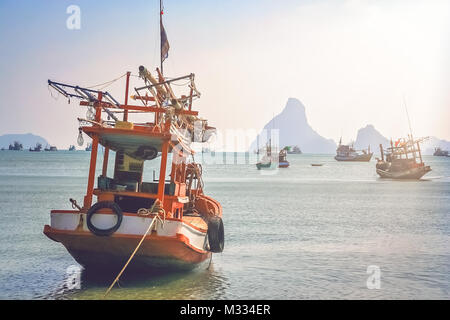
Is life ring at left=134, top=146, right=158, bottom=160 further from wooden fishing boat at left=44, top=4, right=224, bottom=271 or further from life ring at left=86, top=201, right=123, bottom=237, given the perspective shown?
life ring at left=86, top=201, right=123, bottom=237

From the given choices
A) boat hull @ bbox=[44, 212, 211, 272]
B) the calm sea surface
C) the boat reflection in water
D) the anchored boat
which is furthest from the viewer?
the anchored boat

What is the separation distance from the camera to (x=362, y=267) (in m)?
17.6

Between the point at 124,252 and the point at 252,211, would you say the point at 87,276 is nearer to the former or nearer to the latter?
the point at 124,252

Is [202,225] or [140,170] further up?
[140,170]

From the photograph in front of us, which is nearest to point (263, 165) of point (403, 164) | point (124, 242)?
point (403, 164)

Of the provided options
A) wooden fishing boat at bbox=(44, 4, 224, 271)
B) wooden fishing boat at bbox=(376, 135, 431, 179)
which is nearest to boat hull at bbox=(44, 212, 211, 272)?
wooden fishing boat at bbox=(44, 4, 224, 271)

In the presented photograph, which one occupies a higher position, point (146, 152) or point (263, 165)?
point (263, 165)

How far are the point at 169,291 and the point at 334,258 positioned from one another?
8238 mm

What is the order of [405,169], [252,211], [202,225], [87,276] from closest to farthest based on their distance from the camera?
[87,276], [202,225], [252,211], [405,169]

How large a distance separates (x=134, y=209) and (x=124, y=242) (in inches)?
64.5

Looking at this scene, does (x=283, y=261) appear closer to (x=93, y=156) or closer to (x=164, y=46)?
(x=93, y=156)

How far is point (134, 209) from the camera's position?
46.4ft

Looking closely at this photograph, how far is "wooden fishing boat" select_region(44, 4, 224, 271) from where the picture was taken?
1267 centimetres

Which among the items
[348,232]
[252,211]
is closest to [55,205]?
[252,211]
